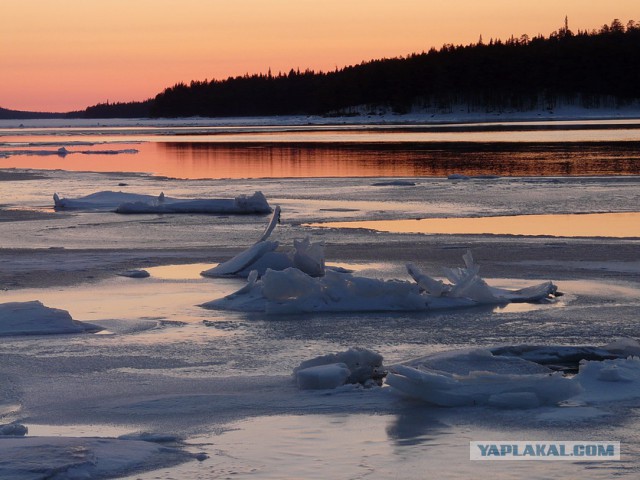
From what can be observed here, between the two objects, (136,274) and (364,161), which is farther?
(364,161)

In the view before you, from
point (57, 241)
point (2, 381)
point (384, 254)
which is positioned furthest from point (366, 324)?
point (57, 241)

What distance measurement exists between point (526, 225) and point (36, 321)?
825 centimetres

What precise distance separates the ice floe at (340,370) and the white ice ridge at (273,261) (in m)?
3.46

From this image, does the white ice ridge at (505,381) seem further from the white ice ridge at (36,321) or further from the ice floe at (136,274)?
the ice floe at (136,274)

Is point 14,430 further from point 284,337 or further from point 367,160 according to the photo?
point 367,160

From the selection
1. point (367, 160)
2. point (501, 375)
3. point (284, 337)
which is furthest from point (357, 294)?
point (367, 160)

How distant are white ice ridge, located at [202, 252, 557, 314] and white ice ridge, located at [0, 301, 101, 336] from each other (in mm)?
1260

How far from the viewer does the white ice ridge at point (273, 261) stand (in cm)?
986

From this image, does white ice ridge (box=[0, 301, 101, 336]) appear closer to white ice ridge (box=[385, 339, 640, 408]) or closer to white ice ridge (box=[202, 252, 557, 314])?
white ice ridge (box=[202, 252, 557, 314])

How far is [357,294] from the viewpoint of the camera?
345 inches

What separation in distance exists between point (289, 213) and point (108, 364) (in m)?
10.1

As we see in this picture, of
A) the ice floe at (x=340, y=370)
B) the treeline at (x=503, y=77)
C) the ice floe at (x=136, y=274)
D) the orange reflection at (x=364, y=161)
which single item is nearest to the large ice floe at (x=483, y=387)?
the ice floe at (x=340, y=370)

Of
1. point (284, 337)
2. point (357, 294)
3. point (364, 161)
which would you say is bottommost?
point (284, 337)

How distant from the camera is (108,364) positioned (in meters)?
6.73
